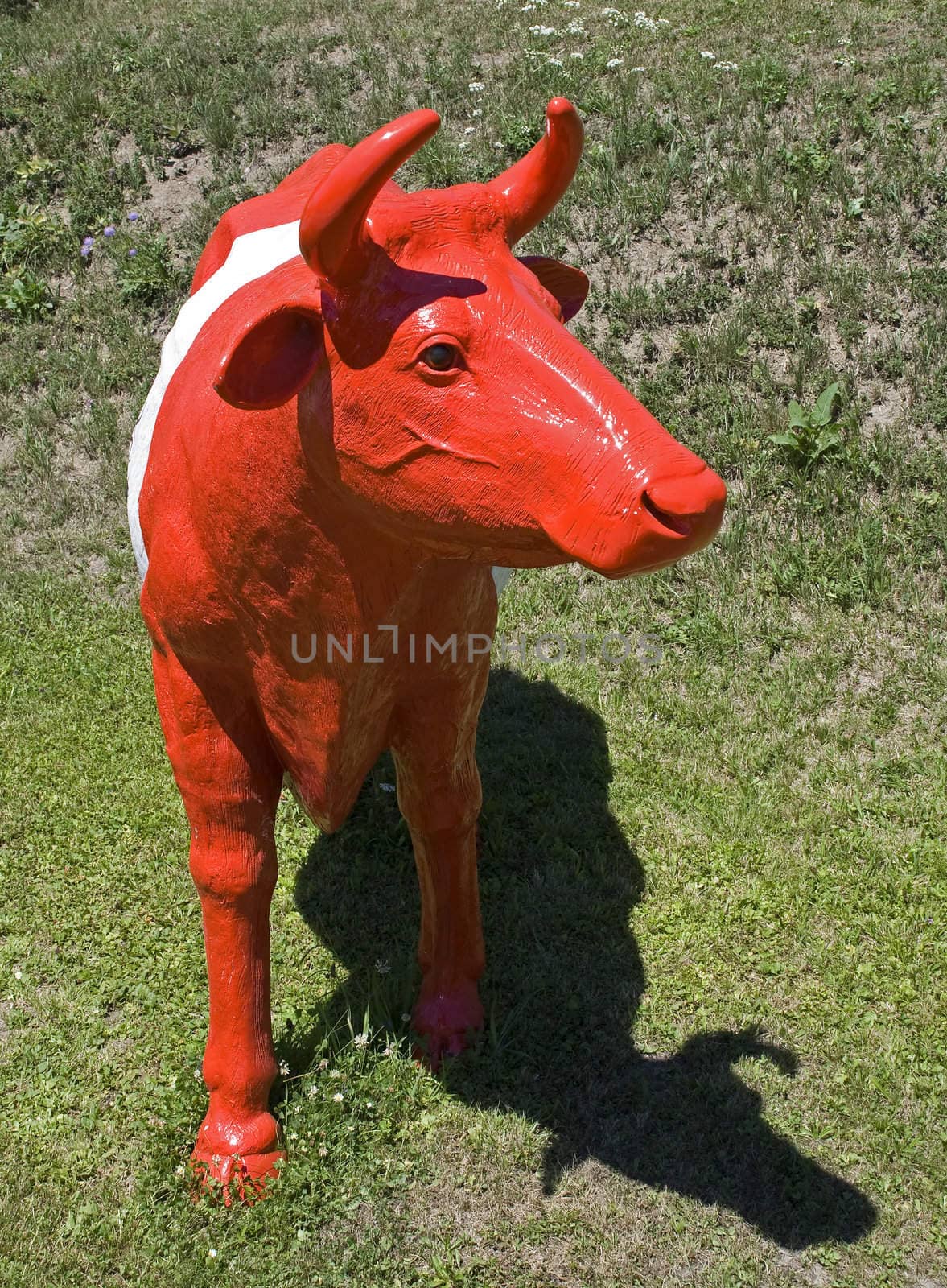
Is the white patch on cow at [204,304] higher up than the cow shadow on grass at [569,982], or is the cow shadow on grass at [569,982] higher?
the white patch on cow at [204,304]

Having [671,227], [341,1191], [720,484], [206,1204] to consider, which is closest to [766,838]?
[341,1191]

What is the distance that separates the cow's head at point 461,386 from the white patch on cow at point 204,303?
0.85m

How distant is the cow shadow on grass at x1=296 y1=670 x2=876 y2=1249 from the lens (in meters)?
3.62

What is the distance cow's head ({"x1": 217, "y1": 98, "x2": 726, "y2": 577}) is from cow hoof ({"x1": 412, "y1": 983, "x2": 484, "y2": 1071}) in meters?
1.97

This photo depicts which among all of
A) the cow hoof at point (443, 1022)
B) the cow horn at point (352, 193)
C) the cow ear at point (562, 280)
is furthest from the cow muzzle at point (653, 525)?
the cow hoof at point (443, 1022)

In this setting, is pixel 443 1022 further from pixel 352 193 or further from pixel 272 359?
pixel 352 193

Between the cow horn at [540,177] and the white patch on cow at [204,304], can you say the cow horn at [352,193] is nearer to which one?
the cow horn at [540,177]

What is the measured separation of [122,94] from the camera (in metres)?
8.36

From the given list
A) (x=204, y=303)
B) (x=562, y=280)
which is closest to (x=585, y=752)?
(x=204, y=303)

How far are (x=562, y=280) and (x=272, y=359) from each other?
85 centimetres

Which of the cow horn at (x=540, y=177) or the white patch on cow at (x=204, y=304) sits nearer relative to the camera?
the cow horn at (x=540, y=177)

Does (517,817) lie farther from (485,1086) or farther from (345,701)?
(345,701)

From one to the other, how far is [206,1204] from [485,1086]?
0.89 meters

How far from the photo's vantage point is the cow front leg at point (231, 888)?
309 cm
